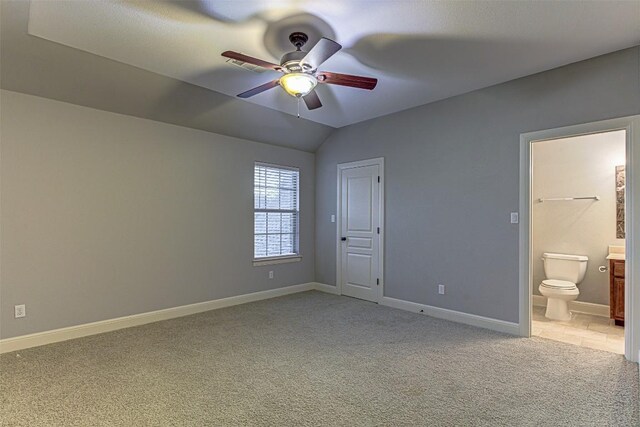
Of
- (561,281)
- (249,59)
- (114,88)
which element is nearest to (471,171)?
(561,281)

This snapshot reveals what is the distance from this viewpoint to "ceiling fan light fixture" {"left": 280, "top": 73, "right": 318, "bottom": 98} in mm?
2611

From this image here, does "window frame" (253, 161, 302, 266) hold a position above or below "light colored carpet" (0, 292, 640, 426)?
above

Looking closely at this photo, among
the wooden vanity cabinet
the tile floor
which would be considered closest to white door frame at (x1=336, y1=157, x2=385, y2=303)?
the tile floor

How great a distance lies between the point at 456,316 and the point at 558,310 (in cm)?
133

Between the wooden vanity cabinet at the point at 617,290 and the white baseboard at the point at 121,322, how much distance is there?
419cm

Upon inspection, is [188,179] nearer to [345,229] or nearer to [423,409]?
[345,229]

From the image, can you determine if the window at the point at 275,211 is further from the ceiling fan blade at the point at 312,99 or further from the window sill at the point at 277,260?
the ceiling fan blade at the point at 312,99

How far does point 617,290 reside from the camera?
3.88m

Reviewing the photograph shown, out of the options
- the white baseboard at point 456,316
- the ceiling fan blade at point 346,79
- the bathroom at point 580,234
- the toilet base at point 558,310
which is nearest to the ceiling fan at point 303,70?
the ceiling fan blade at point 346,79

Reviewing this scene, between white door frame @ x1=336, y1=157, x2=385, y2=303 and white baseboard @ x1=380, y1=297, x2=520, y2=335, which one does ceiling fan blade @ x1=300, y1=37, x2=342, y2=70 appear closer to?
white door frame @ x1=336, y1=157, x2=385, y2=303

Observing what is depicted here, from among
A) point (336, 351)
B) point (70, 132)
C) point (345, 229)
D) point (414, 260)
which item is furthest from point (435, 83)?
point (70, 132)

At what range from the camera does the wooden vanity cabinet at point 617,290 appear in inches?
151

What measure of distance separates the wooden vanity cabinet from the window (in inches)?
161

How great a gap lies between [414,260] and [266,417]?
2.92m
